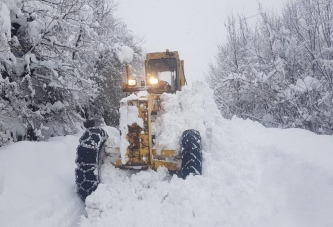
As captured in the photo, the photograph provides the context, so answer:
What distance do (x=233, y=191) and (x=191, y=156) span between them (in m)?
0.96

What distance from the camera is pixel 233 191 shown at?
12.9 ft

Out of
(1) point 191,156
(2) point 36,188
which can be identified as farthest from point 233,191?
(2) point 36,188

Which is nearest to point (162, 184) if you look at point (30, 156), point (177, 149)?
point (177, 149)

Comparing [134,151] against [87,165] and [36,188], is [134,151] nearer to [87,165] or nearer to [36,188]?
[87,165]

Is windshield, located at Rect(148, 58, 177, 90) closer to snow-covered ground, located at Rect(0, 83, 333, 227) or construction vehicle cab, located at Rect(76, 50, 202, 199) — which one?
snow-covered ground, located at Rect(0, 83, 333, 227)

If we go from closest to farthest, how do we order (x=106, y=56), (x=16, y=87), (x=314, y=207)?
(x=314, y=207) < (x=16, y=87) < (x=106, y=56)

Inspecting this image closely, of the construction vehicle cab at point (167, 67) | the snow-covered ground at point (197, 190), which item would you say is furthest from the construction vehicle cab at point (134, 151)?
the construction vehicle cab at point (167, 67)

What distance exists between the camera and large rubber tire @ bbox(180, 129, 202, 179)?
4547 mm

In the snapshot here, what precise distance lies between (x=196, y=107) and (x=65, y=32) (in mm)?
4215

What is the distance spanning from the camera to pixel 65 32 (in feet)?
25.5

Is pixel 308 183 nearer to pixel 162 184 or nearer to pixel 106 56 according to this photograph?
pixel 162 184

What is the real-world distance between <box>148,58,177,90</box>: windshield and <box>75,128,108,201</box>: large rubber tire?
4095mm

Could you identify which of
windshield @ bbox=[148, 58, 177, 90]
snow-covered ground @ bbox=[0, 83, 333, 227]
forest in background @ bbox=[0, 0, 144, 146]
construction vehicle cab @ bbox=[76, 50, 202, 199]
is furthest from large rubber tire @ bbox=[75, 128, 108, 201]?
windshield @ bbox=[148, 58, 177, 90]

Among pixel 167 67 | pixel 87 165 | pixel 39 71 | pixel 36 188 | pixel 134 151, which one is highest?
pixel 167 67
